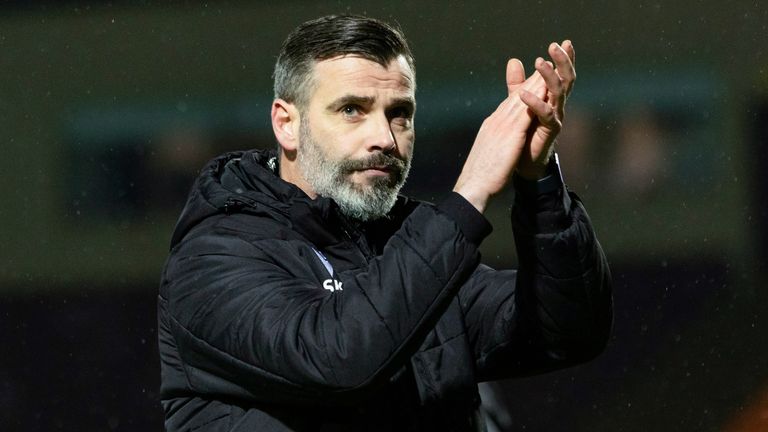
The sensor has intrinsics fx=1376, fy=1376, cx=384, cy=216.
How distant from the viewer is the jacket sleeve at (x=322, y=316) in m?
2.09

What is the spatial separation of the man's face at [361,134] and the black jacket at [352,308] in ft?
0.21

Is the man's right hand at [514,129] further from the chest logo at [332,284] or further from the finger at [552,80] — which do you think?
the chest logo at [332,284]

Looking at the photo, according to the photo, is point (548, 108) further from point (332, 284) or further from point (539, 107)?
point (332, 284)

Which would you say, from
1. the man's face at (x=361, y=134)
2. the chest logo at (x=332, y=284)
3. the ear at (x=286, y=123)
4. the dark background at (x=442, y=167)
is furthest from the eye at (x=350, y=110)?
the dark background at (x=442, y=167)

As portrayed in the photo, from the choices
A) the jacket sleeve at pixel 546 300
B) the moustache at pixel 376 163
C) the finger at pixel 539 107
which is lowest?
the jacket sleeve at pixel 546 300

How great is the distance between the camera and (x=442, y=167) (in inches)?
204

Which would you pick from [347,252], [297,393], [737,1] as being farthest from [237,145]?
[297,393]

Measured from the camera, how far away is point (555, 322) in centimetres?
241

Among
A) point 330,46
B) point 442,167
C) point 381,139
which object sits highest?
point 330,46

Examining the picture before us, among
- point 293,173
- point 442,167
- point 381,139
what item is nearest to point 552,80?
point 381,139

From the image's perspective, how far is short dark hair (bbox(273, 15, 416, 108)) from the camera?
8.29 feet

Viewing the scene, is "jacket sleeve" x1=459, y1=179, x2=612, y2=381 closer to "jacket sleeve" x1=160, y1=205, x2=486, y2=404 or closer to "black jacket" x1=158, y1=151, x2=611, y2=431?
"black jacket" x1=158, y1=151, x2=611, y2=431

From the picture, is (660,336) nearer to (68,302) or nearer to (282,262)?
(68,302)

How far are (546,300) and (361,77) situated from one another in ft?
1.70
